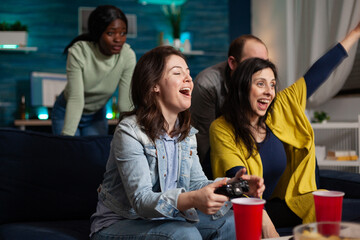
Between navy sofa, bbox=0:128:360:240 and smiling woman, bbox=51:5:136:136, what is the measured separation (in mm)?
549

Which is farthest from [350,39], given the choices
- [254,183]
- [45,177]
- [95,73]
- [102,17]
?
[45,177]

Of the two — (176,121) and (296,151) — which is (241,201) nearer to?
(176,121)

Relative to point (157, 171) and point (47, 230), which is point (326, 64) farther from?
point (47, 230)

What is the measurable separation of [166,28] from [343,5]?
224cm

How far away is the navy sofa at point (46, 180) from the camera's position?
184 centimetres

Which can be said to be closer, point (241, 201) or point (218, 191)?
point (241, 201)

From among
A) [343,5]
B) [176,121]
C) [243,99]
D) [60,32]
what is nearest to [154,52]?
[176,121]

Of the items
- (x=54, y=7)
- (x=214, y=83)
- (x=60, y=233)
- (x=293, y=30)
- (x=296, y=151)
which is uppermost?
(x=54, y=7)

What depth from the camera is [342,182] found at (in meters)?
2.20

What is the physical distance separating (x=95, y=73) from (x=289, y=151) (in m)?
1.32

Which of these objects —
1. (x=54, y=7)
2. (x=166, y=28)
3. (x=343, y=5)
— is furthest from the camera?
(x=166, y=28)

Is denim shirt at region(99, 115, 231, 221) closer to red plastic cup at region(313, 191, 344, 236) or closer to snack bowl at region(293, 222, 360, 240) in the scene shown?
red plastic cup at region(313, 191, 344, 236)

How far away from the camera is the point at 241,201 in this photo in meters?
1.03

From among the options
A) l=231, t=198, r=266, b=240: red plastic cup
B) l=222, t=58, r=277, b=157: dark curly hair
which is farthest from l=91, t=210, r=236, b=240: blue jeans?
l=222, t=58, r=277, b=157: dark curly hair
